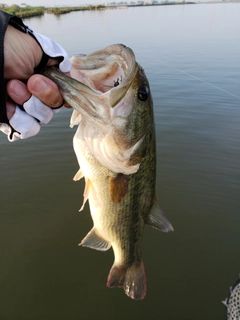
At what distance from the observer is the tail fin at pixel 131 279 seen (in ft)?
8.14

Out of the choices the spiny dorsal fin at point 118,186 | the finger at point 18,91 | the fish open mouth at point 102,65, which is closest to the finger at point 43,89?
the finger at point 18,91

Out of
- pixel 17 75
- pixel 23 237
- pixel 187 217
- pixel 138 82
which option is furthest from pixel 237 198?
pixel 17 75

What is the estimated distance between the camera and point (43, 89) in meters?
1.52

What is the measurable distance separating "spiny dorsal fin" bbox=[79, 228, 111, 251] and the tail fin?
0.81 feet

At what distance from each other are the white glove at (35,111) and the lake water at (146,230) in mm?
2550

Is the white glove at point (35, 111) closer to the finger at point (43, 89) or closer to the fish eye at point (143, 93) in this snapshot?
the finger at point (43, 89)

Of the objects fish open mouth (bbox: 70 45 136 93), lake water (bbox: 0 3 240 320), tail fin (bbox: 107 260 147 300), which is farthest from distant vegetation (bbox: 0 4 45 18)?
tail fin (bbox: 107 260 147 300)

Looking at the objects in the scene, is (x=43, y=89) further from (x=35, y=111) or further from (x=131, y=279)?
(x=131, y=279)

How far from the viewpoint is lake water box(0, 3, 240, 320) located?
3.45 m

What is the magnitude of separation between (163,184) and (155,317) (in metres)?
2.43

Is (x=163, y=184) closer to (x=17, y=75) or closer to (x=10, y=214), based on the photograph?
(x=10, y=214)

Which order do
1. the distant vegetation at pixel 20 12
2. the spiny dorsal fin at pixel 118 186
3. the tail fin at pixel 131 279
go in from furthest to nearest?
the distant vegetation at pixel 20 12 → the tail fin at pixel 131 279 → the spiny dorsal fin at pixel 118 186

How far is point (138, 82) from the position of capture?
5.80 ft

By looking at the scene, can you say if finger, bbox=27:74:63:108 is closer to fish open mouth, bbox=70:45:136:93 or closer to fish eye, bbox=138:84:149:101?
fish open mouth, bbox=70:45:136:93
